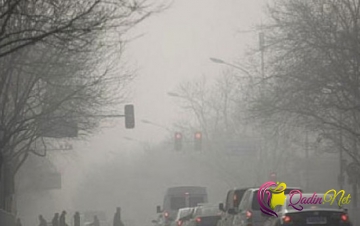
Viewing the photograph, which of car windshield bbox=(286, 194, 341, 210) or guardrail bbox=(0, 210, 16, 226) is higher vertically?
car windshield bbox=(286, 194, 341, 210)

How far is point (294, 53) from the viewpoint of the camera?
162ft

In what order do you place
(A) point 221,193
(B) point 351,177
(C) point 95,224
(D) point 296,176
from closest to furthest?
1. (B) point 351,177
2. (C) point 95,224
3. (D) point 296,176
4. (A) point 221,193

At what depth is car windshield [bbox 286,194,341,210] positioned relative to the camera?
25.5 m

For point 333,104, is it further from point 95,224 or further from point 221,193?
point 221,193

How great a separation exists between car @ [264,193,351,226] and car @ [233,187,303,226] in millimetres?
3151

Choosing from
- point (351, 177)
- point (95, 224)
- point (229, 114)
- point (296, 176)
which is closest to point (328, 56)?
point (351, 177)

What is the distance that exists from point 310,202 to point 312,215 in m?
0.54

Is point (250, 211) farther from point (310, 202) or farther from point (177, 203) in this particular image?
point (177, 203)

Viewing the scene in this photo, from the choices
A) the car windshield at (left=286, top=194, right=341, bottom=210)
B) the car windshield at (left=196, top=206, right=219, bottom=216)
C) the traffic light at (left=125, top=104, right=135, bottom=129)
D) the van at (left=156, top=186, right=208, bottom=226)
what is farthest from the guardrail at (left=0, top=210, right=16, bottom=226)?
the car windshield at (left=286, top=194, right=341, bottom=210)

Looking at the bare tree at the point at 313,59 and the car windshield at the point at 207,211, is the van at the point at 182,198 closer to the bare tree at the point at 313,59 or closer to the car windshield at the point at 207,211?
the bare tree at the point at 313,59

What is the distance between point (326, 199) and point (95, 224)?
1367 inches

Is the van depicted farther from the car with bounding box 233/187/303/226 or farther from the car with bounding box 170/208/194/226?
the car with bounding box 233/187/303/226

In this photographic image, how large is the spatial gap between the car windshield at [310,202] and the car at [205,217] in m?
12.2

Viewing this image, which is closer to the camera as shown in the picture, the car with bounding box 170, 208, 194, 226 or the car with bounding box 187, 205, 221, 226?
the car with bounding box 187, 205, 221, 226
